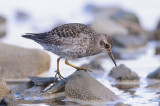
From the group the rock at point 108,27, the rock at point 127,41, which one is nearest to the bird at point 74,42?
the rock at point 127,41

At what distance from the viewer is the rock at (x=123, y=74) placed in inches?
361

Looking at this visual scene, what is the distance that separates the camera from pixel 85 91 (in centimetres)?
734

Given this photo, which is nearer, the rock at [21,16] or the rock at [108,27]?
the rock at [108,27]

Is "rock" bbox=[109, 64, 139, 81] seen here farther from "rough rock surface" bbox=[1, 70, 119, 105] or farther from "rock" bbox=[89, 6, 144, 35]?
"rock" bbox=[89, 6, 144, 35]

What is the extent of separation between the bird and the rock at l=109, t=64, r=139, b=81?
3.95 feet

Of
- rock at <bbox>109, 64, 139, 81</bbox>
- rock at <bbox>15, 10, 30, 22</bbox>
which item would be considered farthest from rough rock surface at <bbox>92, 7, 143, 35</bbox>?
rock at <bbox>109, 64, 139, 81</bbox>

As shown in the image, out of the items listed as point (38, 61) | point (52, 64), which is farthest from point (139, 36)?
point (38, 61)

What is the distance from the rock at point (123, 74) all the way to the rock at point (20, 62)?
1907 millimetres

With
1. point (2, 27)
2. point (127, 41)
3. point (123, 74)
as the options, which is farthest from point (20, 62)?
point (2, 27)

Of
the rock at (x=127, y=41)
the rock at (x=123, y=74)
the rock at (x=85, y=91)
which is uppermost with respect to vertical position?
the rock at (x=127, y=41)

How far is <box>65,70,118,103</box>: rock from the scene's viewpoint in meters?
7.29

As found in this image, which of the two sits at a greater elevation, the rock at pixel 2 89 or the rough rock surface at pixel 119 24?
the rough rock surface at pixel 119 24

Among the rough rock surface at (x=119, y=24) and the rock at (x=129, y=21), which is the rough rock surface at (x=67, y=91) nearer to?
the rough rock surface at (x=119, y=24)

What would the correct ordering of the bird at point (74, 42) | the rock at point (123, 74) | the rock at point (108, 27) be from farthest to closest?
the rock at point (108, 27) → the rock at point (123, 74) → the bird at point (74, 42)
